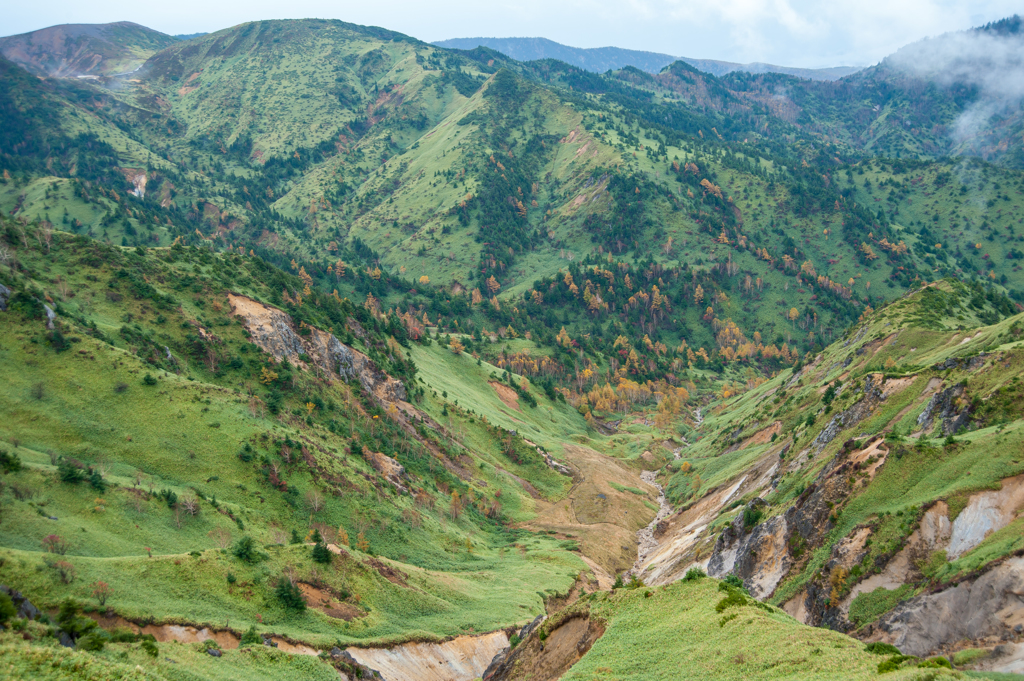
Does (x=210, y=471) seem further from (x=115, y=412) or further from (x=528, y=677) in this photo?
(x=528, y=677)

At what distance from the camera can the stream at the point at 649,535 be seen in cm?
9764

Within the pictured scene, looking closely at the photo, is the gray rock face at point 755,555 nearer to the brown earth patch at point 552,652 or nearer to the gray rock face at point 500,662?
the brown earth patch at point 552,652

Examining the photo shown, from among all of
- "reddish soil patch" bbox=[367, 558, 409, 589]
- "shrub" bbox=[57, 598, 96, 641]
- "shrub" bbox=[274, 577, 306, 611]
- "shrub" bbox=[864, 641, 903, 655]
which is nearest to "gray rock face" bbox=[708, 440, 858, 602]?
"shrub" bbox=[864, 641, 903, 655]

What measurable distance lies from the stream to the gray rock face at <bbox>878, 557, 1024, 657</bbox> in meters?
56.2

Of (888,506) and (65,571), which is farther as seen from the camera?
(888,506)

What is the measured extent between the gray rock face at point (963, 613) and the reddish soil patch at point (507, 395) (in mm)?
133845

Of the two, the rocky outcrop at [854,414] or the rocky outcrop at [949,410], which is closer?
the rocky outcrop at [949,410]

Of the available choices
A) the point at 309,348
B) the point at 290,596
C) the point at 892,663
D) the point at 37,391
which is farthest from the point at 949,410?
the point at 37,391

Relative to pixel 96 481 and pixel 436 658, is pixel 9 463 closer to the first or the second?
pixel 96 481

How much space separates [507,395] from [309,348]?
240ft

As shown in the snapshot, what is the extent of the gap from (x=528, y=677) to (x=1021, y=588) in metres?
33.0

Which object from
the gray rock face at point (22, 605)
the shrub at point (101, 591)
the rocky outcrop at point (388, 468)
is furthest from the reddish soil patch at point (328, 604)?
the rocky outcrop at point (388, 468)

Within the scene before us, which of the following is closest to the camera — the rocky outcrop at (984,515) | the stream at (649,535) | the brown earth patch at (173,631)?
the rocky outcrop at (984,515)

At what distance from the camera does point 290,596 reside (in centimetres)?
5569
